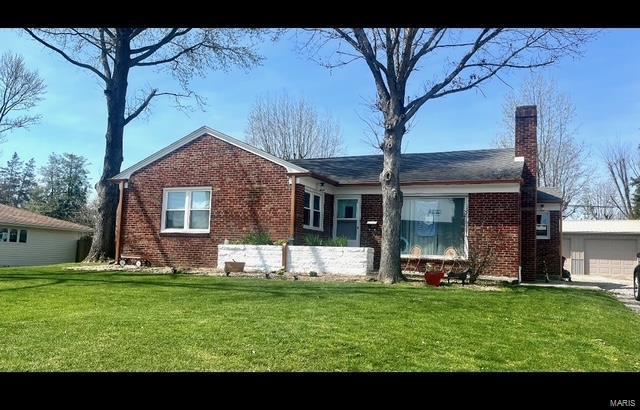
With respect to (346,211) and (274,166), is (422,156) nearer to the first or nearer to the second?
(346,211)

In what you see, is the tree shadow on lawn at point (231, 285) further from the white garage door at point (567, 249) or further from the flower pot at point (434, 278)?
the white garage door at point (567, 249)

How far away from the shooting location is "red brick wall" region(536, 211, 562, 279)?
598 inches

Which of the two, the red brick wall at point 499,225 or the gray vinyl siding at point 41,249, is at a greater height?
the red brick wall at point 499,225

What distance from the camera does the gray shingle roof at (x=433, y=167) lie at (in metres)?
13.1

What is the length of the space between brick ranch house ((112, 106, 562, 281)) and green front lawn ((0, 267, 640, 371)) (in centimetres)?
458

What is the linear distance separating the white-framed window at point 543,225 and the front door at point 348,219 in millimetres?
5693

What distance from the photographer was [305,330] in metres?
5.14

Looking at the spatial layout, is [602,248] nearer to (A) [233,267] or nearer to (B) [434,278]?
(B) [434,278]

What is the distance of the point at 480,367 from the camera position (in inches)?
163

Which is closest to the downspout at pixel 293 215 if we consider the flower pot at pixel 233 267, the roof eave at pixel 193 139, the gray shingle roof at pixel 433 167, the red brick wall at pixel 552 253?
the roof eave at pixel 193 139

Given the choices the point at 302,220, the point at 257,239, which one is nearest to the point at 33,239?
the point at 257,239

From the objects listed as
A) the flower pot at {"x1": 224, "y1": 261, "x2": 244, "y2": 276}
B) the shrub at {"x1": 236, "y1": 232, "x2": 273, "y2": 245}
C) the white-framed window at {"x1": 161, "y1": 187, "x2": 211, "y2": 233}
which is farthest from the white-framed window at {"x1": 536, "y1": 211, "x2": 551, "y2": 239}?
the white-framed window at {"x1": 161, "y1": 187, "x2": 211, "y2": 233}
